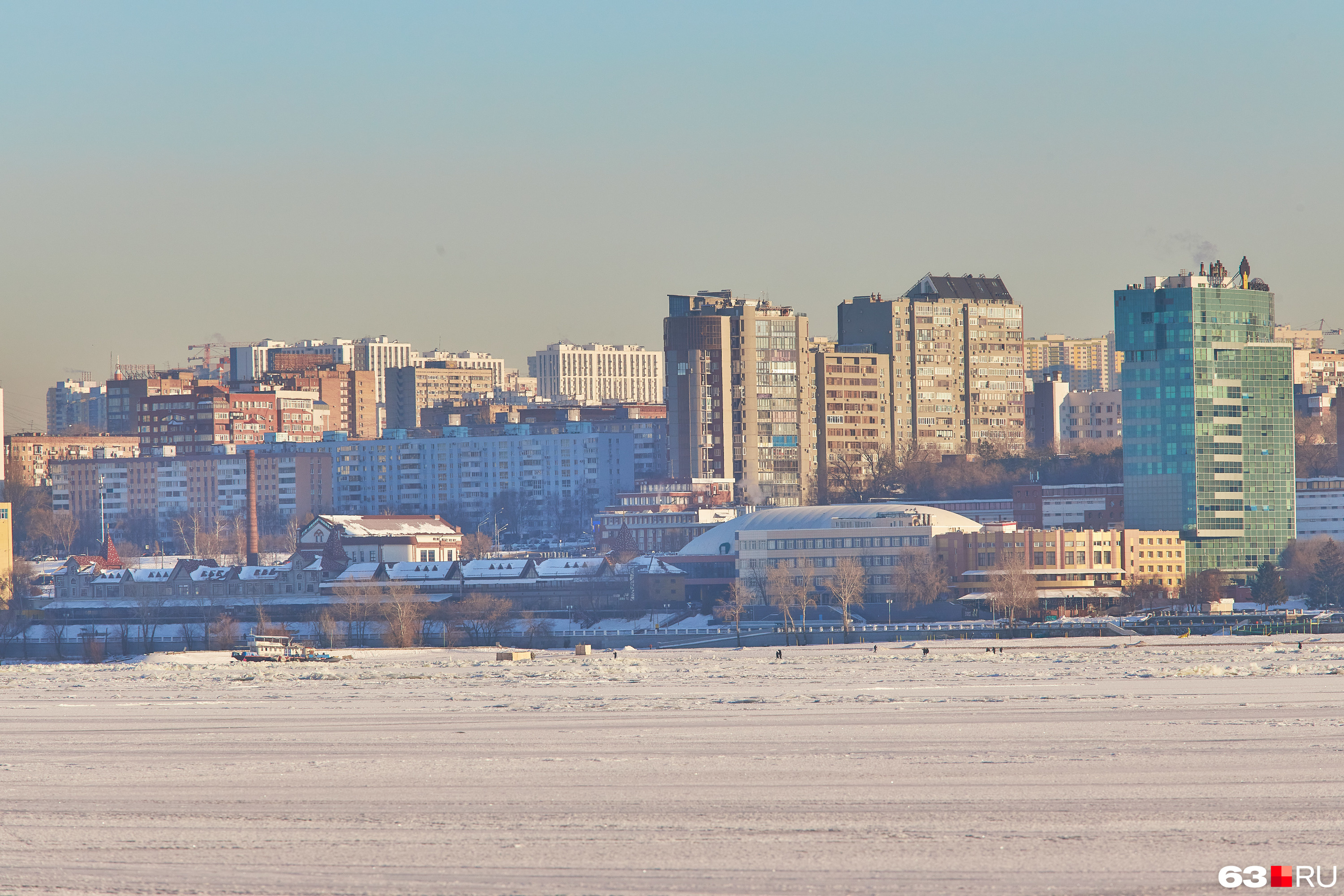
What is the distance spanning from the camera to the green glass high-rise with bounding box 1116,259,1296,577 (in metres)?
132

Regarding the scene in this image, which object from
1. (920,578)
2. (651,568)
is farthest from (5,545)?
(920,578)

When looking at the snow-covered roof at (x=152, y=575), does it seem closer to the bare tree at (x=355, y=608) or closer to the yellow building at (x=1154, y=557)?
the bare tree at (x=355, y=608)

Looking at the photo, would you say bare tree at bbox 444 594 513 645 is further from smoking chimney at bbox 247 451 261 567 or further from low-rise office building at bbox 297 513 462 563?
smoking chimney at bbox 247 451 261 567

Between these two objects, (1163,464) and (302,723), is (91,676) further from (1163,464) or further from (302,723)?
(1163,464)

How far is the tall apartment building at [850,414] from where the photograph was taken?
187 meters

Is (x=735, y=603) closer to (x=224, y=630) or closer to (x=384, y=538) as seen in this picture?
(x=224, y=630)

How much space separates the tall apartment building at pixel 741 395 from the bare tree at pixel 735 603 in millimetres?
47109

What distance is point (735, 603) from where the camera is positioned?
129375 millimetres

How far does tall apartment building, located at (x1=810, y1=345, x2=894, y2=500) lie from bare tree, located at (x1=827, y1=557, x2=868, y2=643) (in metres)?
55.0

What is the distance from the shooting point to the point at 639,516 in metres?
173

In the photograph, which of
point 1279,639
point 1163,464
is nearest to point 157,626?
point 1163,464

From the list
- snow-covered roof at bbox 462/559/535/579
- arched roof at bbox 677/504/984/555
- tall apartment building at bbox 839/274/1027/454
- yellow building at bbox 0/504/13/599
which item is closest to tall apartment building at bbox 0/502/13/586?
yellow building at bbox 0/504/13/599

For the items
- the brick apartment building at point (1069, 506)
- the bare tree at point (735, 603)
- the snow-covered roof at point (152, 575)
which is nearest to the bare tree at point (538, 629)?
the bare tree at point (735, 603)

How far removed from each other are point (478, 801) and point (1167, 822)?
30.1ft
